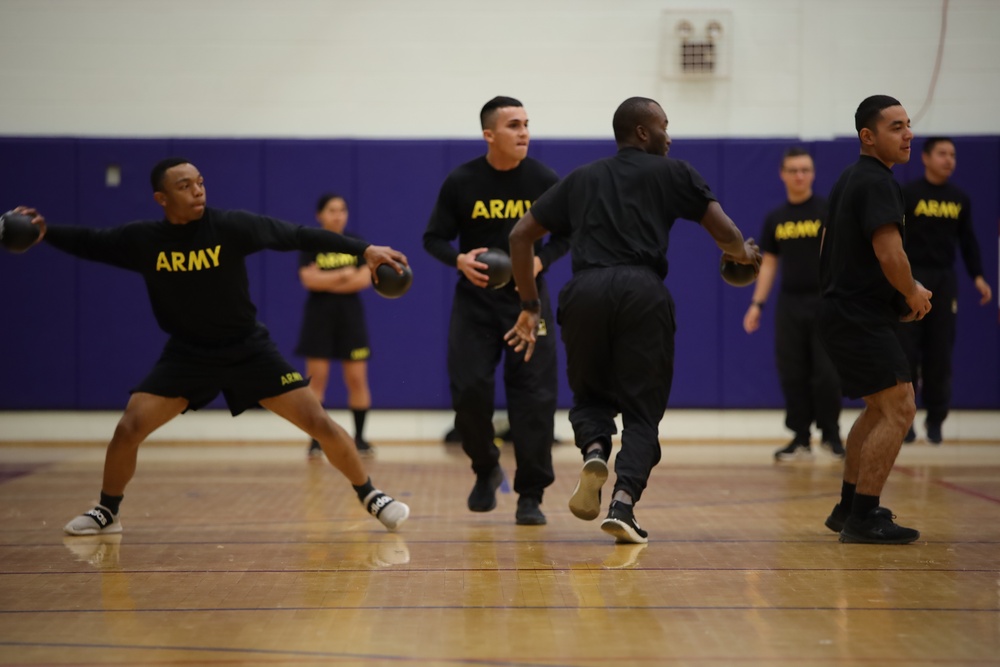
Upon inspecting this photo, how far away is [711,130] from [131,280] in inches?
220

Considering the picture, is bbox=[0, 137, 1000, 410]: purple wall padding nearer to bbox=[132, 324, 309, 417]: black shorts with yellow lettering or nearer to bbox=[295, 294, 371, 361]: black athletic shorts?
bbox=[295, 294, 371, 361]: black athletic shorts

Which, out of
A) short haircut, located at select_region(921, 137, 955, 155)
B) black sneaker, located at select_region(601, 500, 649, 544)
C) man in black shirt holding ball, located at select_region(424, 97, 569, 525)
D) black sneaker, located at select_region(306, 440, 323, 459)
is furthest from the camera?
black sneaker, located at select_region(306, 440, 323, 459)

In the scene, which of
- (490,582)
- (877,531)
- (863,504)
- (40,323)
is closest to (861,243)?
(863,504)

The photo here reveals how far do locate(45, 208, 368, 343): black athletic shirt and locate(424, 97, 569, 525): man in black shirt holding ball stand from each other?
3.19 feet

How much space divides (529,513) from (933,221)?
15.9ft

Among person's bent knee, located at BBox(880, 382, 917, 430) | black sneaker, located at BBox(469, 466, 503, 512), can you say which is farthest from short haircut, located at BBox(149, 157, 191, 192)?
person's bent knee, located at BBox(880, 382, 917, 430)

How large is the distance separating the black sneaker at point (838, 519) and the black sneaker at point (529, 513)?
1385mm

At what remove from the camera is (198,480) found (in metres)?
8.22

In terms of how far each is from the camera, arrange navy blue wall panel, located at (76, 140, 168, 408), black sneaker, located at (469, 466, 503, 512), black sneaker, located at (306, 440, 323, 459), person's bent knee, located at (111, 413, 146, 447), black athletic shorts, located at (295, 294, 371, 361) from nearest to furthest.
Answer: person's bent knee, located at (111, 413, 146, 447) → black sneaker, located at (469, 466, 503, 512) → black sneaker, located at (306, 440, 323, 459) → black athletic shorts, located at (295, 294, 371, 361) → navy blue wall panel, located at (76, 140, 168, 408)

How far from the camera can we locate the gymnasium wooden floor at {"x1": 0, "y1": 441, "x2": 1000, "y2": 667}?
363 centimetres

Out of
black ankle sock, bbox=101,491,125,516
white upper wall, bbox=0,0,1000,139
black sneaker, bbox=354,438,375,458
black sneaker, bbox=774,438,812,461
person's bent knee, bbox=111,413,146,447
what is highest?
white upper wall, bbox=0,0,1000,139

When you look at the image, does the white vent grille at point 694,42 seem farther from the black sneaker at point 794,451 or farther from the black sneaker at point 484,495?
the black sneaker at point 484,495

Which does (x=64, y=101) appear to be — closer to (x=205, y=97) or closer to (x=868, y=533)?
(x=205, y=97)

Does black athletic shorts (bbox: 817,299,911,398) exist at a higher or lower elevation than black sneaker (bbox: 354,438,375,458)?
higher
